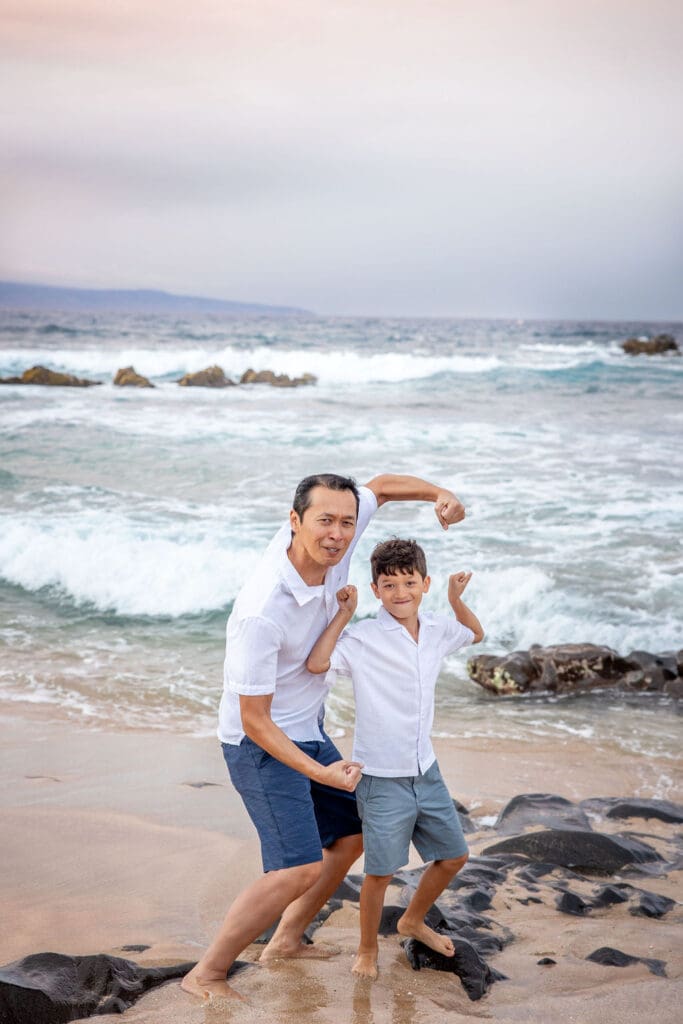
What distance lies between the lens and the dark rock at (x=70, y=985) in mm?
2846

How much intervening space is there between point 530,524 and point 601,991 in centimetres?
922

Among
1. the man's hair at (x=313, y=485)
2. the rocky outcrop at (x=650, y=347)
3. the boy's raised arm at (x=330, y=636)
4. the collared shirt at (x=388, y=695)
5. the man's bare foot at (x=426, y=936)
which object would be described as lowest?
the man's bare foot at (x=426, y=936)

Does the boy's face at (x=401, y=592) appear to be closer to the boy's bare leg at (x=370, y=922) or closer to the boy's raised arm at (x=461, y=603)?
the boy's raised arm at (x=461, y=603)

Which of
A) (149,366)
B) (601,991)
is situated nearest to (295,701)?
(601,991)

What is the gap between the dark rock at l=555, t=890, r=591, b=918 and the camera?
12.9 feet

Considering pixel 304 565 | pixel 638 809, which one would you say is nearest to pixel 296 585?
pixel 304 565

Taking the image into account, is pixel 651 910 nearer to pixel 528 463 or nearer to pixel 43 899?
pixel 43 899

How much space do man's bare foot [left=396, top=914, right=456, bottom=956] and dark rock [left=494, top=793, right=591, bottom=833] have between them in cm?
150

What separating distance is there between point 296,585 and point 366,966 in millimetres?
1377

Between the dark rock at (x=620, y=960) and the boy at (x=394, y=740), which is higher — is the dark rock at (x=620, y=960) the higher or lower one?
the lower one

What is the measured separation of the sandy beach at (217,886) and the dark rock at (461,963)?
1.5 inches

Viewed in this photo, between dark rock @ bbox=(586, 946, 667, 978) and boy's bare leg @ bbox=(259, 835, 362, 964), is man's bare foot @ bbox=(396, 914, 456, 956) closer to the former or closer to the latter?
boy's bare leg @ bbox=(259, 835, 362, 964)

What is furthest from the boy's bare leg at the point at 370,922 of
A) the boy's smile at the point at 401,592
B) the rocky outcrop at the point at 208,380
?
the rocky outcrop at the point at 208,380

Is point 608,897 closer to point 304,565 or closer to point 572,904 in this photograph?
point 572,904
